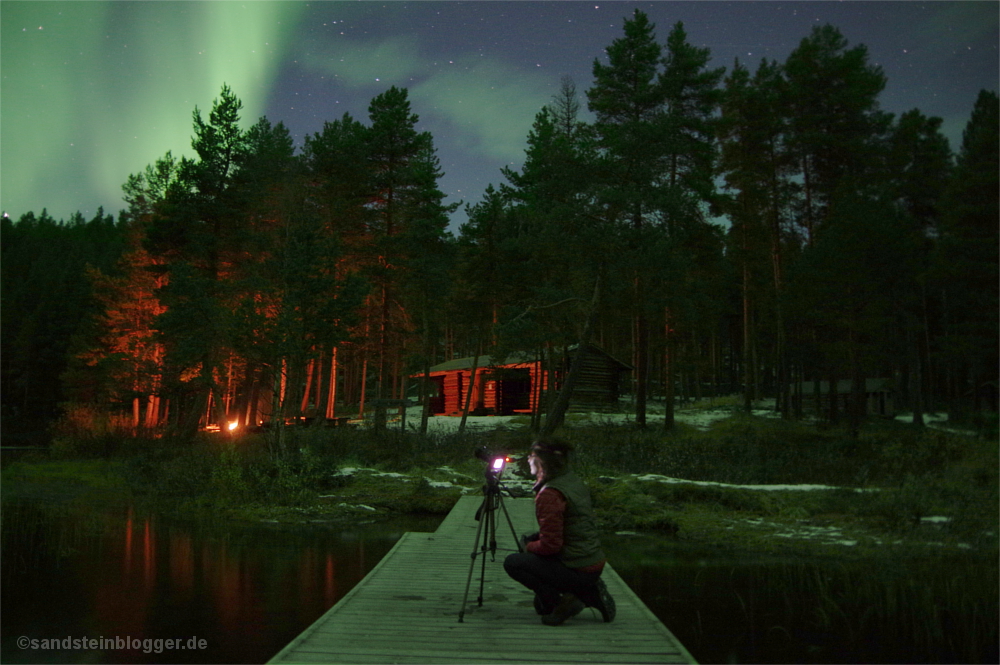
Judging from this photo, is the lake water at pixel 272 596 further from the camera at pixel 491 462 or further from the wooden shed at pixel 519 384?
the wooden shed at pixel 519 384

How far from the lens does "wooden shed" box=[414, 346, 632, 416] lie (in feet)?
131

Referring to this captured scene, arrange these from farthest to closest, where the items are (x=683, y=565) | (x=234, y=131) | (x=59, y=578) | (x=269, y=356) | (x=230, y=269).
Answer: (x=230, y=269) → (x=234, y=131) → (x=269, y=356) → (x=683, y=565) → (x=59, y=578)

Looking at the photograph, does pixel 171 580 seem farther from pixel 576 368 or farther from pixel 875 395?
pixel 875 395

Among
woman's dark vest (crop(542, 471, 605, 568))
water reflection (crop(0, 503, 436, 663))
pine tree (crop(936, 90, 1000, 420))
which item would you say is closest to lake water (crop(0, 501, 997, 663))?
water reflection (crop(0, 503, 436, 663))

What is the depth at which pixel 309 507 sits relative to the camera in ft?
56.3

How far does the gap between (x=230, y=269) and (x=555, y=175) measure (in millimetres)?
17900

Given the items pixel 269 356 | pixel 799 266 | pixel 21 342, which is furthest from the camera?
pixel 21 342

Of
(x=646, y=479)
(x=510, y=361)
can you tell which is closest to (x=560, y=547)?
(x=646, y=479)

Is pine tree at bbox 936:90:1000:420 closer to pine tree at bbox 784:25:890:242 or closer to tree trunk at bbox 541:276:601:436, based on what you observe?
pine tree at bbox 784:25:890:242

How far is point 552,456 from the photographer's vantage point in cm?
584

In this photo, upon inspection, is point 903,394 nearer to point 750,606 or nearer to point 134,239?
point 750,606

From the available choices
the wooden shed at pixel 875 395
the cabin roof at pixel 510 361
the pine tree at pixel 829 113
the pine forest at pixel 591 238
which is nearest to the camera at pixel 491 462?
the pine forest at pixel 591 238

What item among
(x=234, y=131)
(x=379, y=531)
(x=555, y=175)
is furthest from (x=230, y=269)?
(x=379, y=531)

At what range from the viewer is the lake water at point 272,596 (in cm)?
729
